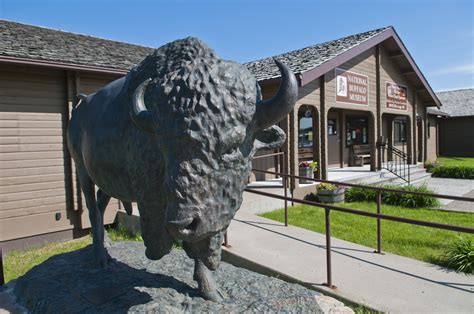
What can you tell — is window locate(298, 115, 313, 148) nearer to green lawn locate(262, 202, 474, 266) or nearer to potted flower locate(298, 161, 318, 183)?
potted flower locate(298, 161, 318, 183)

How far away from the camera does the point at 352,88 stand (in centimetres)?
1186

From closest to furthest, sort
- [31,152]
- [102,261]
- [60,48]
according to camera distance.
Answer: [102,261] → [31,152] → [60,48]

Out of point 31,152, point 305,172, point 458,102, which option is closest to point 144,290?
point 31,152

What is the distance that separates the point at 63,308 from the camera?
281cm

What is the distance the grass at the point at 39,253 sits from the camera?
17.9 ft

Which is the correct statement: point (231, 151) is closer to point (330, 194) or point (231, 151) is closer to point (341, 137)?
Answer: point (330, 194)

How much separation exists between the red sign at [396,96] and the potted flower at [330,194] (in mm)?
5953

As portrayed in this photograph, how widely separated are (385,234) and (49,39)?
27.6 ft

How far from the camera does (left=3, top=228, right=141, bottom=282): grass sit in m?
5.46

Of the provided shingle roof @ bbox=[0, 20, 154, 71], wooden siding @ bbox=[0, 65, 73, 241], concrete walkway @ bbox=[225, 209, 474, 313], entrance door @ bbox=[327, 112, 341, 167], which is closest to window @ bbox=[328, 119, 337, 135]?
entrance door @ bbox=[327, 112, 341, 167]

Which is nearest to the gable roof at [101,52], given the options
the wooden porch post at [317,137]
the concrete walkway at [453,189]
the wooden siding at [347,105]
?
the wooden siding at [347,105]

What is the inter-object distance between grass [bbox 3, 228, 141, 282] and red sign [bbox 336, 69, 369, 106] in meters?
7.65

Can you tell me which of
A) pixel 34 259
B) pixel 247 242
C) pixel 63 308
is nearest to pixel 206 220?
pixel 63 308

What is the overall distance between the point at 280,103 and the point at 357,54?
10.5 meters
